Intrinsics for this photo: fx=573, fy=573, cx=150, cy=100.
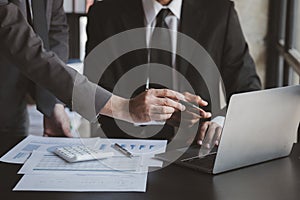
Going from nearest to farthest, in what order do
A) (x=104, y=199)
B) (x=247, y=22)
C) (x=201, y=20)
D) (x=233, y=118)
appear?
(x=104, y=199) → (x=233, y=118) → (x=201, y=20) → (x=247, y=22)

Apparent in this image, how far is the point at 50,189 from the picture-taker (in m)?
1.38

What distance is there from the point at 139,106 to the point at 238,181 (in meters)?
0.37

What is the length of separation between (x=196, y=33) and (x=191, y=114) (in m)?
0.63

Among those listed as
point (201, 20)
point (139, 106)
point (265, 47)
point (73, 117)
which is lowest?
point (73, 117)

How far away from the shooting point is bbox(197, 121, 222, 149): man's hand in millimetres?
1766

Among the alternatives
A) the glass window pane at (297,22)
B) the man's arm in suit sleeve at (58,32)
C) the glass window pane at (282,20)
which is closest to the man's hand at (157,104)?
the man's arm in suit sleeve at (58,32)

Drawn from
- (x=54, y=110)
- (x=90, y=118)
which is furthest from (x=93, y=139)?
(x=54, y=110)

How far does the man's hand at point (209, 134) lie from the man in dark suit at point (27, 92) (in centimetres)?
53

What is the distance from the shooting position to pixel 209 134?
181 centimetres

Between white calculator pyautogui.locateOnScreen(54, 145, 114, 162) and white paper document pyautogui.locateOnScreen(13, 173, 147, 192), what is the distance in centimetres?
11

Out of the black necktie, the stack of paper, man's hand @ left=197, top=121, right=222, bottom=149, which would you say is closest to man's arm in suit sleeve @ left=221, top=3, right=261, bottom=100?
the black necktie

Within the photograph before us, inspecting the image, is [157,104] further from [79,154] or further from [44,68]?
[44,68]

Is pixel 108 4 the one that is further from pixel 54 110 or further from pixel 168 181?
pixel 168 181

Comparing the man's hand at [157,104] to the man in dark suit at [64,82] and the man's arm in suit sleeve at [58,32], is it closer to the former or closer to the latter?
the man in dark suit at [64,82]
